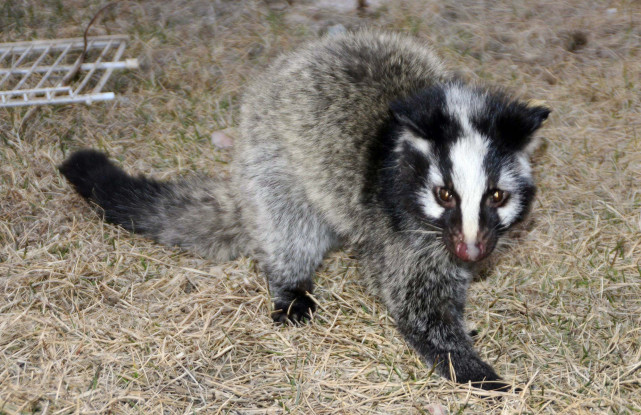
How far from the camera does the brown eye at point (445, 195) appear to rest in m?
3.24

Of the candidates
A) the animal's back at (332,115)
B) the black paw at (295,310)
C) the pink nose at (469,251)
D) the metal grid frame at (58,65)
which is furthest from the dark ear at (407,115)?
the metal grid frame at (58,65)

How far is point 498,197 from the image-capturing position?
327 centimetres

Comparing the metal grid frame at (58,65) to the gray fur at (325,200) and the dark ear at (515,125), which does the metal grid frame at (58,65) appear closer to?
the gray fur at (325,200)

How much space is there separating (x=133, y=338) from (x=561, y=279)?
2.58 meters

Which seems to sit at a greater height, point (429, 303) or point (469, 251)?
point (469, 251)

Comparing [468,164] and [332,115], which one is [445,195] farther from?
[332,115]

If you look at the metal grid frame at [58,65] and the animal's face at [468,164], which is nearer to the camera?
the animal's face at [468,164]

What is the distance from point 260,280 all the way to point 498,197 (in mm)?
1655

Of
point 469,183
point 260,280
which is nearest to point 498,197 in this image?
point 469,183

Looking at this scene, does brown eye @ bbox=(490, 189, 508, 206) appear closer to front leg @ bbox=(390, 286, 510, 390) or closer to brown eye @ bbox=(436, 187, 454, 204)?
brown eye @ bbox=(436, 187, 454, 204)

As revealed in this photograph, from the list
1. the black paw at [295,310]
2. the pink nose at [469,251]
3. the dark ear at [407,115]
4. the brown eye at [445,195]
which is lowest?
the black paw at [295,310]

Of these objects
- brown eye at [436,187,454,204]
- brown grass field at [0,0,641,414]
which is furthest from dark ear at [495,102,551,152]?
brown grass field at [0,0,641,414]

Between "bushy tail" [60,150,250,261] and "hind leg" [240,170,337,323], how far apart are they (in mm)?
271

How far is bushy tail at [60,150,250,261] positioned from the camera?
165 inches
